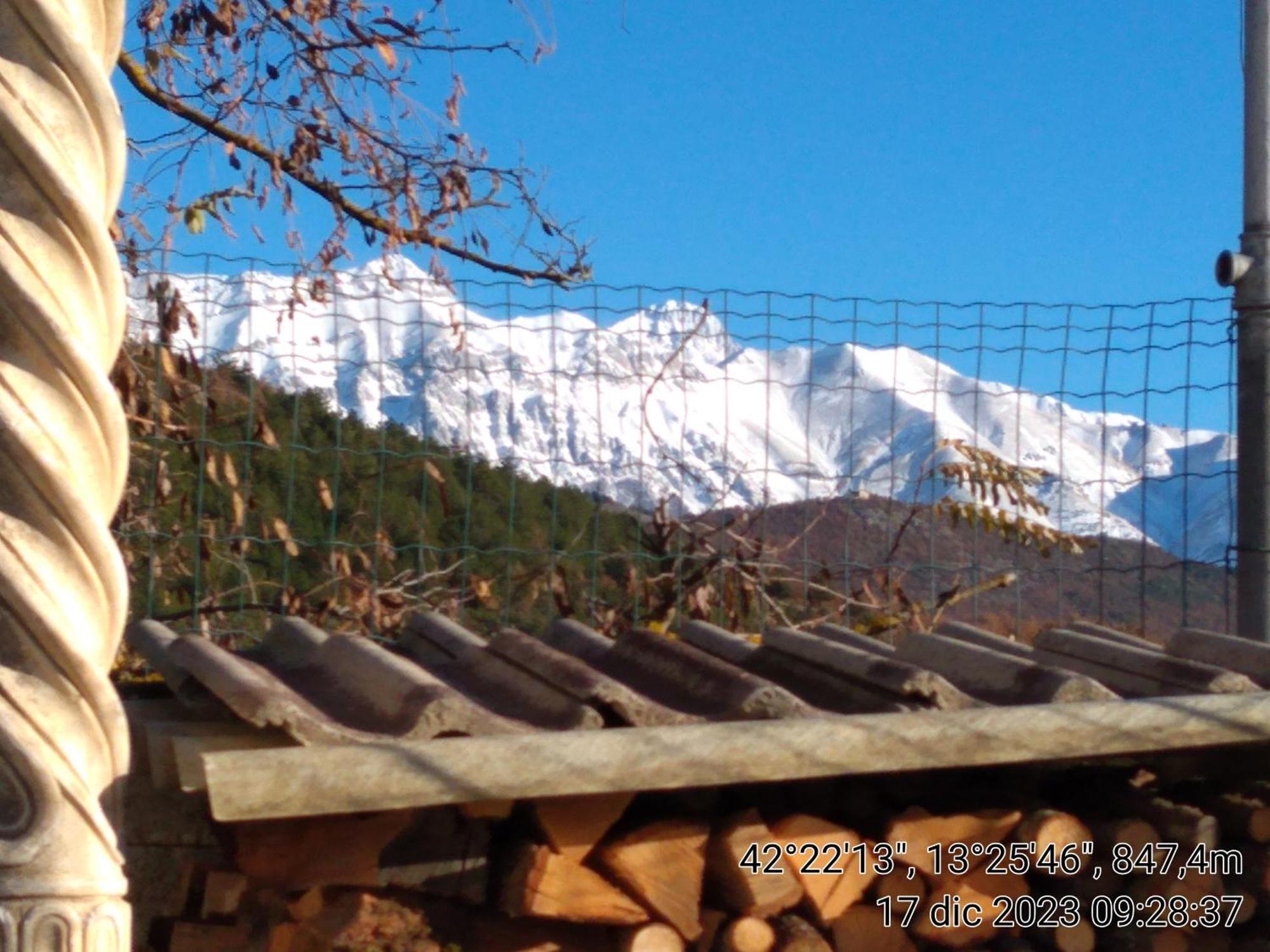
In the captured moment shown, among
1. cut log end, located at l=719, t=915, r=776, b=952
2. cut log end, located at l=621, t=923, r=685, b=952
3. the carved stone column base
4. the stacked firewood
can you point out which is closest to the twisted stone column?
the carved stone column base

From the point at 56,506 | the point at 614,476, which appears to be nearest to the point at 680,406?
the point at 614,476

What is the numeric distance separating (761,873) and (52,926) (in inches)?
54.9

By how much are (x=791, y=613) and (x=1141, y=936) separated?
261cm

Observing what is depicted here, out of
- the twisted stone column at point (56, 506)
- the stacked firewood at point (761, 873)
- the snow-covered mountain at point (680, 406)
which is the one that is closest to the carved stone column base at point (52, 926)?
the twisted stone column at point (56, 506)

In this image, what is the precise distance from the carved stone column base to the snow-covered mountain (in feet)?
8.93

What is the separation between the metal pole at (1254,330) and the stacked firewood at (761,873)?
142 cm

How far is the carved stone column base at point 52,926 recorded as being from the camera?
1.93m

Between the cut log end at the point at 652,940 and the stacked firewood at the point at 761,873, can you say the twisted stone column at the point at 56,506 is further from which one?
the cut log end at the point at 652,940

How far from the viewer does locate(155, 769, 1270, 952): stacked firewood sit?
108 inches

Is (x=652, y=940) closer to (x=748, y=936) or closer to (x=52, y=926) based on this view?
(x=748, y=936)

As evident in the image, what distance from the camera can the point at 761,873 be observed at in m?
2.91

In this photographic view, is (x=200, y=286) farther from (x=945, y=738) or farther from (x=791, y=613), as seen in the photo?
(x=945, y=738)

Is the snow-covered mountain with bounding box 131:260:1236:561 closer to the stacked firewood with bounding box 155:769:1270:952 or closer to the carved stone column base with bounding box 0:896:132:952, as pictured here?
the stacked firewood with bounding box 155:769:1270:952

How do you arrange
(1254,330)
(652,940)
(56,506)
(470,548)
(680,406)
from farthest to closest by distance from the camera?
(680,406) → (1254,330) → (470,548) → (652,940) → (56,506)
